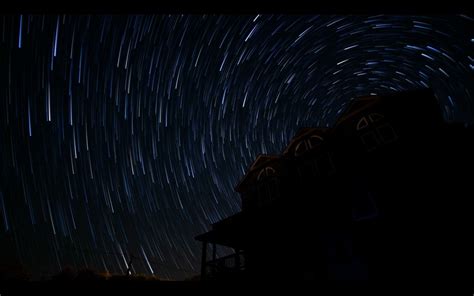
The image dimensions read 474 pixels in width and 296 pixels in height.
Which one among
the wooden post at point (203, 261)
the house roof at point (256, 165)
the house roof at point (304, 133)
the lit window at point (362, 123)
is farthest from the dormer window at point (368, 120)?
the wooden post at point (203, 261)

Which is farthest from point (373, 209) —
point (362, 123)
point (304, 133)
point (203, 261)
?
point (203, 261)

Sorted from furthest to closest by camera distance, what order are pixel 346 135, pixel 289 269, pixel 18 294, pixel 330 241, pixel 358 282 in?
pixel 346 135
pixel 289 269
pixel 330 241
pixel 358 282
pixel 18 294

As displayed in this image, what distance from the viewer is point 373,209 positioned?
396 inches

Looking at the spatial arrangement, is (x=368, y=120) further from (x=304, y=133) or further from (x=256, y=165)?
(x=256, y=165)

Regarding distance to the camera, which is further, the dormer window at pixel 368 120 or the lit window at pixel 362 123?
the lit window at pixel 362 123

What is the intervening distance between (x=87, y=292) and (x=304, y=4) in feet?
27.0

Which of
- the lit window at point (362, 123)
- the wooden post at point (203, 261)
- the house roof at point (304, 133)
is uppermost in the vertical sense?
the house roof at point (304, 133)

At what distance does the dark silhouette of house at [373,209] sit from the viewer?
870 cm

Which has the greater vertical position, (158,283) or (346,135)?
(346,135)

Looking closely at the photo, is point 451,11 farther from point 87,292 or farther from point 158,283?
point 87,292

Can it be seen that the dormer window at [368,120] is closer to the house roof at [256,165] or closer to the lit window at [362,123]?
the lit window at [362,123]

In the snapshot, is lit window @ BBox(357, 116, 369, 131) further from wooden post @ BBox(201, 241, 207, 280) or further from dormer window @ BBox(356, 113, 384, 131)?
wooden post @ BBox(201, 241, 207, 280)

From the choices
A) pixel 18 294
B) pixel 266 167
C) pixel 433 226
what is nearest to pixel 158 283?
pixel 18 294

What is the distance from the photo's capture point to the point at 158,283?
256 inches
